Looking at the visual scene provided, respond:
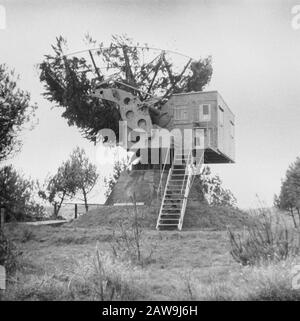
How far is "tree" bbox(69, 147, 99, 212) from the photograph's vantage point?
27.2 m

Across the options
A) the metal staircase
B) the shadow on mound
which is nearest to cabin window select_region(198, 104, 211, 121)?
the metal staircase

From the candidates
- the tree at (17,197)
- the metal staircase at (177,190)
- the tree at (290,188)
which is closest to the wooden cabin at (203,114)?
the metal staircase at (177,190)

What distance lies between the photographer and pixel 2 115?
15516mm

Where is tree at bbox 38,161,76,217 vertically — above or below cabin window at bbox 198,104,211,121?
below

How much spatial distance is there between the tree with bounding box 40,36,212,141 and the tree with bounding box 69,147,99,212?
493cm

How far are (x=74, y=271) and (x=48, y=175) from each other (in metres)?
19.2

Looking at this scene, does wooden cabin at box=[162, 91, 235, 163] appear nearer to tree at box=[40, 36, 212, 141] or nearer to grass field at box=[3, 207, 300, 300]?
tree at box=[40, 36, 212, 141]

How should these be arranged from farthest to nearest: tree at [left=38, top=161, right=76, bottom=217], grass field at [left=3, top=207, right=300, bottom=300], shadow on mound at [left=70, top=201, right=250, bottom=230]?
tree at [left=38, top=161, right=76, bottom=217] < shadow on mound at [left=70, top=201, right=250, bottom=230] < grass field at [left=3, top=207, right=300, bottom=300]

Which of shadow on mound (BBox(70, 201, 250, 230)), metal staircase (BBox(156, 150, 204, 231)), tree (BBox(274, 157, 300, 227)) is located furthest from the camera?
tree (BBox(274, 157, 300, 227))

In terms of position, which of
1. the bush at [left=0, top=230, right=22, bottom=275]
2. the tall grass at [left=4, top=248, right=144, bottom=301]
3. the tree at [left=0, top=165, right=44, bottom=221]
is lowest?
the tall grass at [left=4, top=248, right=144, bottom=301]

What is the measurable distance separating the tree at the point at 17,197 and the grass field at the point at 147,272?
4.53 m

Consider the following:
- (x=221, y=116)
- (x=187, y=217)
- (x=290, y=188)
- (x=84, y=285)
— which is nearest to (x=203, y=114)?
(x=221, y=116)

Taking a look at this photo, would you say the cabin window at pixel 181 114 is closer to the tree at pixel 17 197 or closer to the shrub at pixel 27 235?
the tree at pixel 17 197
